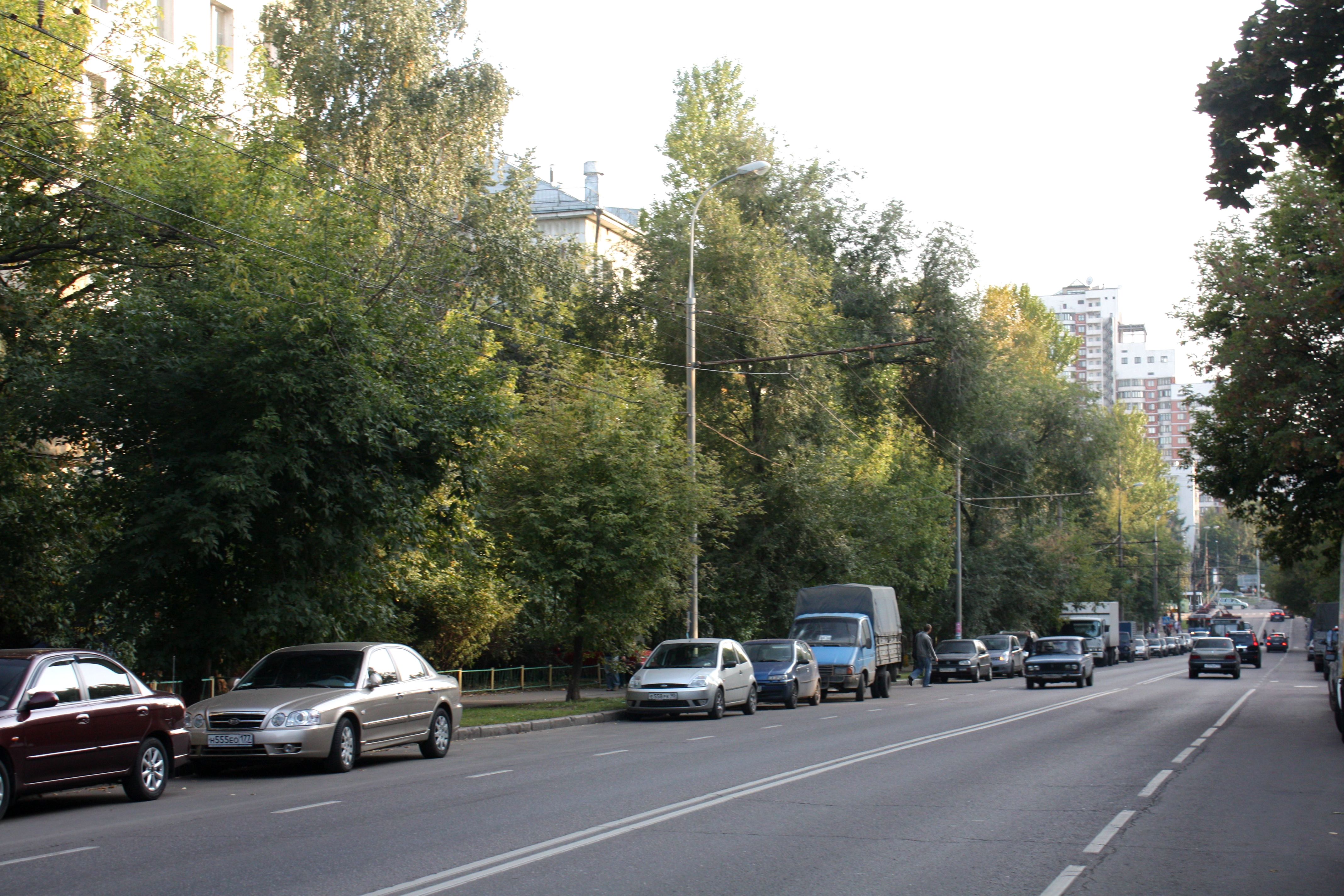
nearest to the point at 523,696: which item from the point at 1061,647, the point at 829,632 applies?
the point at 829,632

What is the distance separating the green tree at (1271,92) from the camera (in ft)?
36.1

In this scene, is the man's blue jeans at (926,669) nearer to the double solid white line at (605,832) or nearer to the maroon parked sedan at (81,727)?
the double solid white line at (605,832)

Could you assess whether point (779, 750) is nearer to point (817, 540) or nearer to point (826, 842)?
point (826, 842)

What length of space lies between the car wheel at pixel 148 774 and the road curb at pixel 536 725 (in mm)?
6240

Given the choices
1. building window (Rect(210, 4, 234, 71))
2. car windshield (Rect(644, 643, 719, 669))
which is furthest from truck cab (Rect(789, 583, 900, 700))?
building window (Rect(210, 4, 234, 71))

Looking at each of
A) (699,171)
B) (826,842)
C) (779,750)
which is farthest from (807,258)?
(826,842)

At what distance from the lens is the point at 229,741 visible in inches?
530

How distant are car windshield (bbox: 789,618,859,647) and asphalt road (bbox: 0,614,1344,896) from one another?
13.0 meters

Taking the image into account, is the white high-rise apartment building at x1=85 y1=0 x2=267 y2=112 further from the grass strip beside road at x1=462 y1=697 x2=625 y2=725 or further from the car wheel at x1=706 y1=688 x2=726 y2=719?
the car wheel at x1=706 y1=688 x2=726 y2=719

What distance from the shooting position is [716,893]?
7.17 m

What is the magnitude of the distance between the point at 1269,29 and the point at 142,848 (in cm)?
1185

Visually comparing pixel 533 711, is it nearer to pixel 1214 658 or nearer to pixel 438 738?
pixel 438 738

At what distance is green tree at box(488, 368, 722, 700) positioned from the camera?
25.0 metres

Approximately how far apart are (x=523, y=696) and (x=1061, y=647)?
17.7 m
